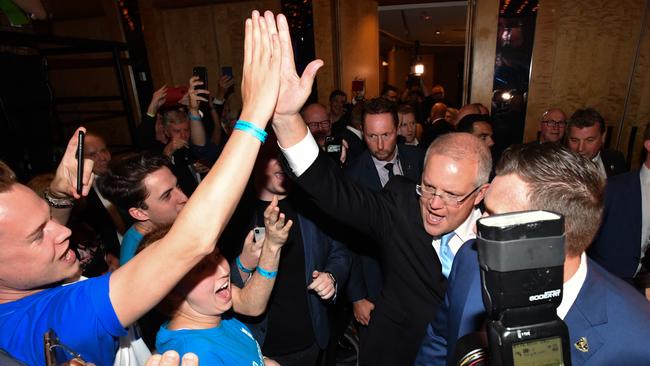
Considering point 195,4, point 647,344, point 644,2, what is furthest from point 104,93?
point 644,2

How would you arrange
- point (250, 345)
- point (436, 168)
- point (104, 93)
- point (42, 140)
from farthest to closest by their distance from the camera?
point (104, 93), point (42, 140), point (436, 168), point (250, 345)

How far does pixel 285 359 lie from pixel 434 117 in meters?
4.53

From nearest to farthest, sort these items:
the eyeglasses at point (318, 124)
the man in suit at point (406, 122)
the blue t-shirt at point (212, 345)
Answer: the blue t-shirt at point (212, 345) → the eyeglasses at point (318, 124) → the man in suit at point (406, 122)

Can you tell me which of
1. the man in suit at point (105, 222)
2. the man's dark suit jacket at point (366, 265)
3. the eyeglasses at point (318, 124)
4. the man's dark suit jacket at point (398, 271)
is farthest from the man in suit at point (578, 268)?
the eyeglasses at point (318, 124)

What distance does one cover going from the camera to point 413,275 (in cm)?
166

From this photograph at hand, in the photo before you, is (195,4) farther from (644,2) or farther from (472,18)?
(644,2)

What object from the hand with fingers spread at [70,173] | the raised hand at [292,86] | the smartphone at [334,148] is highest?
the raised hand at [292,86]

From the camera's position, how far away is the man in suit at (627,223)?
2.24 m

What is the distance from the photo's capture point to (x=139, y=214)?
5.97 feet

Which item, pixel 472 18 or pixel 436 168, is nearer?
pixel 436 168

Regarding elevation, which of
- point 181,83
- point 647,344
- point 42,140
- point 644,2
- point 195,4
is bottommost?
point 647,344

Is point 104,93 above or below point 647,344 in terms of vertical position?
above

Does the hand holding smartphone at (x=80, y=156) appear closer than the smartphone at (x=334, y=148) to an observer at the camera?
Yes

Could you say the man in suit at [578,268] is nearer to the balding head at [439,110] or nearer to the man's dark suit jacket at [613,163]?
the man's dark suit jacket at [613,163]
